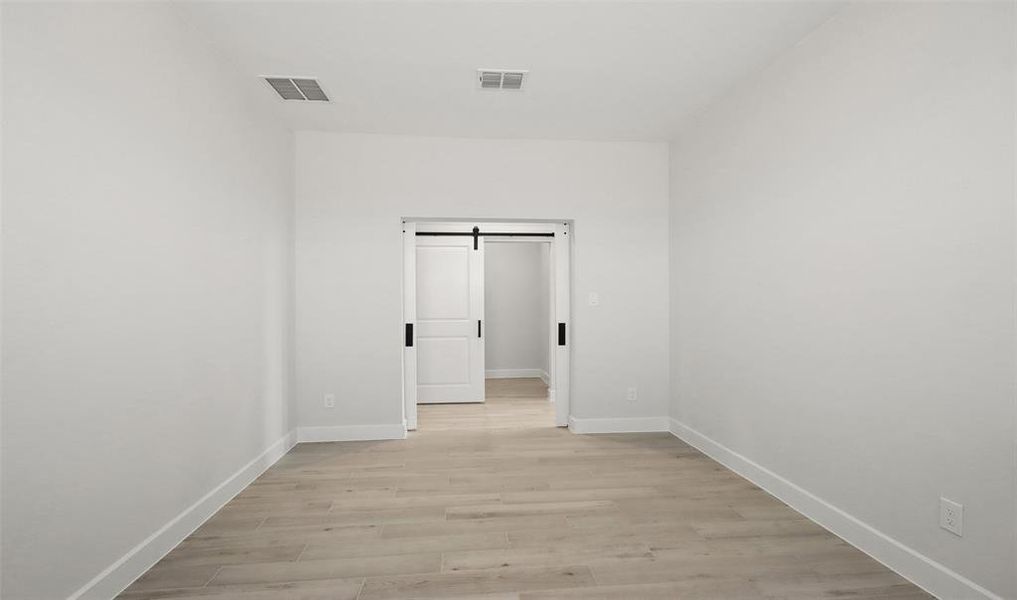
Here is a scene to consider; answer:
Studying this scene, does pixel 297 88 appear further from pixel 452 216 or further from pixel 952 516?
pixel 952 516

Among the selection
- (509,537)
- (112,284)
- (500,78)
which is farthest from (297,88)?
(509,537)

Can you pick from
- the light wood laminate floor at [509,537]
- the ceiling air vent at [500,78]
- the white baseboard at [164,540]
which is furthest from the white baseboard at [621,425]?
the ceiling air vent at [500,78]

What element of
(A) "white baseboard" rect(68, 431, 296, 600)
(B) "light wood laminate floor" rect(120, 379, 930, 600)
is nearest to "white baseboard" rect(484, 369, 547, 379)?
(B) "light wood laminate floor" rect(120, 379, 930, 600)

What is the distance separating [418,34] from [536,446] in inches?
125

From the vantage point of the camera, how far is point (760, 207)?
319 cm

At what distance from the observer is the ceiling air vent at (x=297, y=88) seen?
128 inches

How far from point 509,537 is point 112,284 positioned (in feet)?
6.98

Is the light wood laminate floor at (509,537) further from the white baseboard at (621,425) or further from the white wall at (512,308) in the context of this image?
the white wall at (512,308)

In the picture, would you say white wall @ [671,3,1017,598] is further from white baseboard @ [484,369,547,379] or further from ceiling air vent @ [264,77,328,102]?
white baseboard @ [484,369,547,379]

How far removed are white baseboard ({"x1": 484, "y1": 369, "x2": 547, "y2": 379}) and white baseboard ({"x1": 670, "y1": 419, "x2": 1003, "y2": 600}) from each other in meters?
4.72

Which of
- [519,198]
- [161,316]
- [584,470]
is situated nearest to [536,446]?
[584,470]

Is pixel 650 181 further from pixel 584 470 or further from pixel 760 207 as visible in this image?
pixel 584 470

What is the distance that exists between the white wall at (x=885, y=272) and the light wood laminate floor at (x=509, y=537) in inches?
15.5

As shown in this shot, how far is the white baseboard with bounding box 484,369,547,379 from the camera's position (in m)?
8.12
